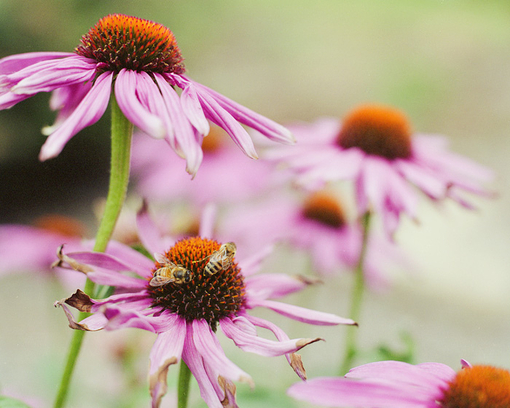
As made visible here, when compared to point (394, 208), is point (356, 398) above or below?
below

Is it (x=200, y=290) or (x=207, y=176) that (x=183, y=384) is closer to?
(x=200, y=290)

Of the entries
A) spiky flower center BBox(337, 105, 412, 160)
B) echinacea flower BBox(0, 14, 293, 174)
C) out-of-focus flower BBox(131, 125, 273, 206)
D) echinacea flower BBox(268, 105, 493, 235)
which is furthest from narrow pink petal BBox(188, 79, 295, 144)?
out-of-focus flower BBox(131, 125, 273, 206)

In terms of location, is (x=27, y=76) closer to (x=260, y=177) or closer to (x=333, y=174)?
(x=333, y=174)

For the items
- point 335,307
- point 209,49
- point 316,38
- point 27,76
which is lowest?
point 27,76

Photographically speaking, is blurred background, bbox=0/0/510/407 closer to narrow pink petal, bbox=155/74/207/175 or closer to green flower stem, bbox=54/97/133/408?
green flower stem, bbox=54/97/133/408

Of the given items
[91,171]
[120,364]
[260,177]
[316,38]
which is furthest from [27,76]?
[316,38]

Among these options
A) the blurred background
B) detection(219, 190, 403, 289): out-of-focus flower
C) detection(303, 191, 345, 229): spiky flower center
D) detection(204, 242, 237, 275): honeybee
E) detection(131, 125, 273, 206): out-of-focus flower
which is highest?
the blurred background

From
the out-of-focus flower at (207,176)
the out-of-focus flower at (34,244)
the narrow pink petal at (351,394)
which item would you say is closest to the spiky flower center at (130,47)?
the narrow pink petal at (351,394)
